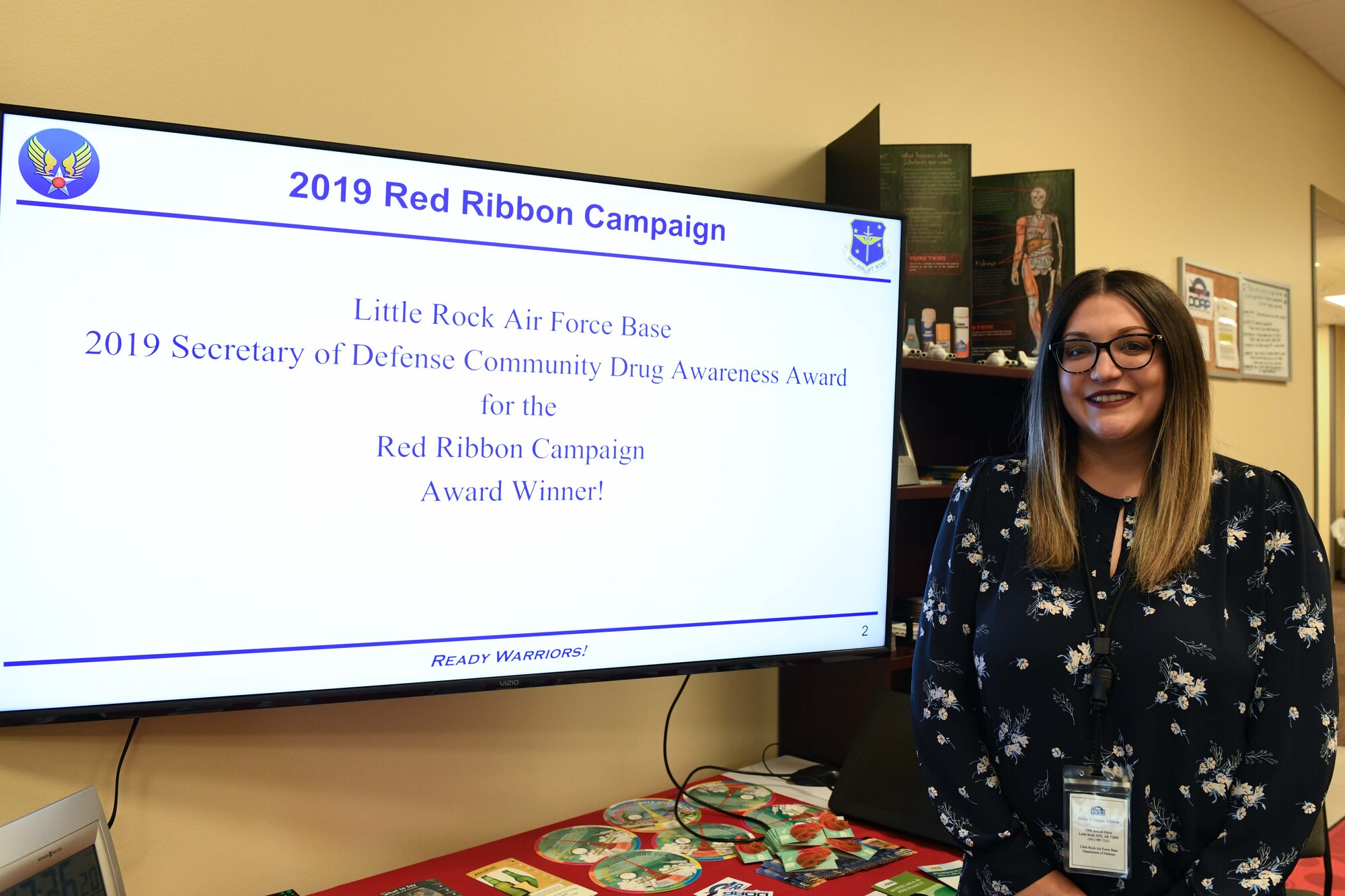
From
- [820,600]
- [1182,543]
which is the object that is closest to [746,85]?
[820,600]

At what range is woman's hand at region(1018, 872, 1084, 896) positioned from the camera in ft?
3.98

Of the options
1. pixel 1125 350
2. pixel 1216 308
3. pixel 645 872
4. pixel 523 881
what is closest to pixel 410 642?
pixel 523 881

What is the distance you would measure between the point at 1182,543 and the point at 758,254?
78cm

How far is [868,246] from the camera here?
1683mm

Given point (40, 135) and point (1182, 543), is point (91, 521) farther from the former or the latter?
point (1182, 543)

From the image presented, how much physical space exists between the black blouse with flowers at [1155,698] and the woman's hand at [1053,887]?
0.01 metres

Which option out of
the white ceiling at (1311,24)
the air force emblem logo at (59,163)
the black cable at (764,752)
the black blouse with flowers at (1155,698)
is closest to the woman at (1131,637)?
the black blouse with flowers at (1155,698)

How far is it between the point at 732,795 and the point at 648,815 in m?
0.18

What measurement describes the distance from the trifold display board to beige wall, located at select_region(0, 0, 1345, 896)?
17 cm

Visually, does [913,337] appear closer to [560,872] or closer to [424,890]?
[560,872]

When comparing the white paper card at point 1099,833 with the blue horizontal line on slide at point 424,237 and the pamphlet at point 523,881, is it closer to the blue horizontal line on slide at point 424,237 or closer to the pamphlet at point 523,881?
the pamphlet at point 523,881

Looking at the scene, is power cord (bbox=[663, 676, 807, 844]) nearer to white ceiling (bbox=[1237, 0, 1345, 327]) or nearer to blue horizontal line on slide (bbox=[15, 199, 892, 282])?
blue horizontal line on slide (bbox=[15, 199, 892, 282])

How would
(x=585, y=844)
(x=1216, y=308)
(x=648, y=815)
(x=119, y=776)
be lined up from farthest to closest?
(x=1216, y=308) → (x=648, y=815) → (x=585, y=844) → (x=119, y=776)

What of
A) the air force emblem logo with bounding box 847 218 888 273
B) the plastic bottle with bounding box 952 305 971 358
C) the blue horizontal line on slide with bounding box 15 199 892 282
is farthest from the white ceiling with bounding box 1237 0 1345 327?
the blue horizontal line on slide with bounding box 15 199 892 282
